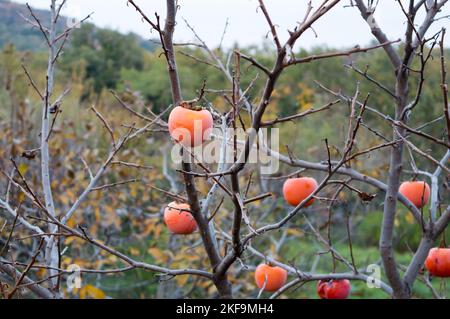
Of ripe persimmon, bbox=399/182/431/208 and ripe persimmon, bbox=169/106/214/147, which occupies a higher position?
ripe persimmon, bbox=169/106/214/147

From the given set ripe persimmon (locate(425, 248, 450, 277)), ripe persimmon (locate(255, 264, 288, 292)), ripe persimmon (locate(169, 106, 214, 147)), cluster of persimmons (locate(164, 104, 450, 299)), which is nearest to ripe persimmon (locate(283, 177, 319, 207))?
cluster of persimmons (locate(164, 104, 450, 299))

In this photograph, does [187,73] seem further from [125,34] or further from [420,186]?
[420,186]

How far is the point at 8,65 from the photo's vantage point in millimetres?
6168

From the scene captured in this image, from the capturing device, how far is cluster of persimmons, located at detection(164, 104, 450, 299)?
1.43 metres

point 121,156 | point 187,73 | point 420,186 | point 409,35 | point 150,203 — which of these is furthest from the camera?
point 187,73

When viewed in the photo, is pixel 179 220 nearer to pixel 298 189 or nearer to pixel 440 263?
pixel 298 189

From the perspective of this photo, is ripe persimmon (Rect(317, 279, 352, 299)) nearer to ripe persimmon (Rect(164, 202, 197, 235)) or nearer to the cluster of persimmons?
the cluster of persimmons

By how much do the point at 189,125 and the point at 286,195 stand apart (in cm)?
94

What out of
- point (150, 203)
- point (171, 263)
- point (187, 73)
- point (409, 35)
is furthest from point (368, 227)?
point (409, 35)

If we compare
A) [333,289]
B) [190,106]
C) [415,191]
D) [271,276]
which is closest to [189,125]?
[190,106]

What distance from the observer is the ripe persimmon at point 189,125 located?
4.68 feet

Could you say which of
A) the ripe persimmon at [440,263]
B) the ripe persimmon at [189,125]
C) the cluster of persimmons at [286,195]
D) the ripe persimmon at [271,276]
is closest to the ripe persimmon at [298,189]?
the cluster of persimmons at [286,195]

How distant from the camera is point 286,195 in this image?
2287 mm
